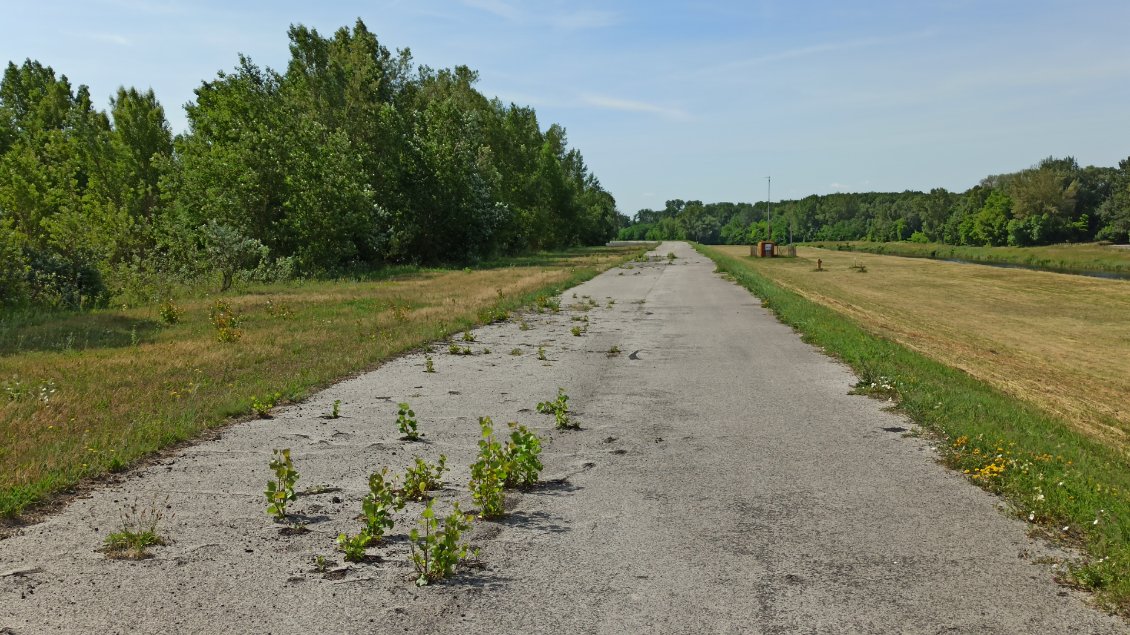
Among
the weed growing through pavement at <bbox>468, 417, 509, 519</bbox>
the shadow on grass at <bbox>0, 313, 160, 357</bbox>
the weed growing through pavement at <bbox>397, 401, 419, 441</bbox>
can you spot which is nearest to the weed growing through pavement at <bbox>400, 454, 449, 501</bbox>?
the weed growing through pavement at <bbox>468, 417, 509, 519</bbox>

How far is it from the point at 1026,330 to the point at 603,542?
22795 millimetres

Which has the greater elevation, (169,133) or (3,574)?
(169,133)

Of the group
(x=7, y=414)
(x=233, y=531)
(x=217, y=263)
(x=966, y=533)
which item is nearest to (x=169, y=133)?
(x=217, y=263)

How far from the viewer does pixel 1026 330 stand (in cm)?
2288

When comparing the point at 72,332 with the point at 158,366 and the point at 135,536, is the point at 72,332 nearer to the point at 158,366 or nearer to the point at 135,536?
the point at 158,366

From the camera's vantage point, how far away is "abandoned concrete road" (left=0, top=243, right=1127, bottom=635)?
4.07m

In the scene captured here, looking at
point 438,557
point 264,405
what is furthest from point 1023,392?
point 264,405

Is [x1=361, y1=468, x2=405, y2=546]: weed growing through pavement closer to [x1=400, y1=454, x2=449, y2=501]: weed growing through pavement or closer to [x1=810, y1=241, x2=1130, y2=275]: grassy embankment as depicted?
[x1=400, y1=454, x2=449, y2=501]: weed growing through pavement

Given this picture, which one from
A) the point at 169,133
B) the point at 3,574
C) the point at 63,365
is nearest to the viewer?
the point at 3,574

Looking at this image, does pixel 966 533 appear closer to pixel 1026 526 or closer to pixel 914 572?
pixel 1026 526

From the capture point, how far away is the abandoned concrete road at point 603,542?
407 centimetres

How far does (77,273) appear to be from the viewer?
61.3 feet

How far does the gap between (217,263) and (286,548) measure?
2359 centimetres

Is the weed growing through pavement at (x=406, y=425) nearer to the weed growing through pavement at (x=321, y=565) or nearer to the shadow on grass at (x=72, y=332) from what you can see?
the weed growing through pavement at (x=321, y=565)
